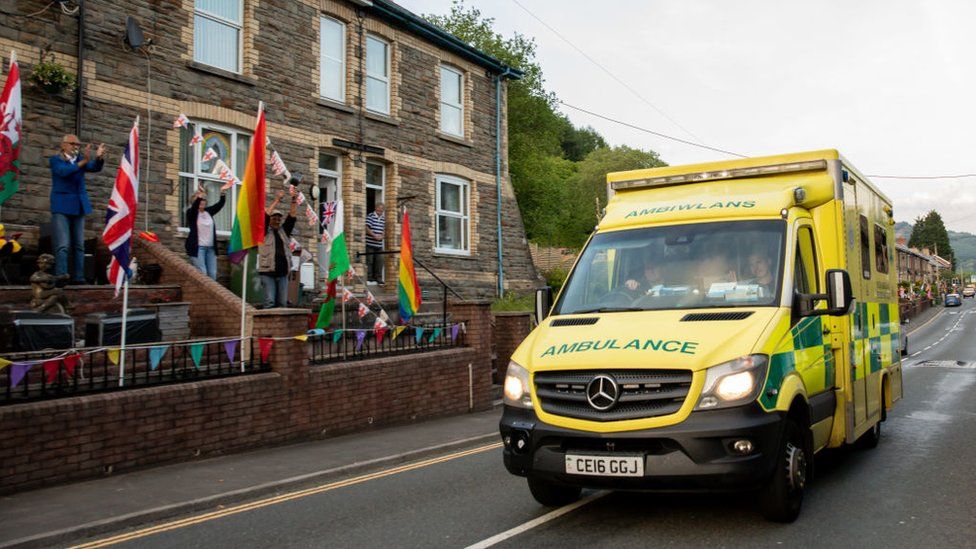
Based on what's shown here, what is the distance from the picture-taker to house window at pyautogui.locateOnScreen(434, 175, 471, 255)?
67.9 feet

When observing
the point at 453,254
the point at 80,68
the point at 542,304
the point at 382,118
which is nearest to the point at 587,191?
the point at 453,254

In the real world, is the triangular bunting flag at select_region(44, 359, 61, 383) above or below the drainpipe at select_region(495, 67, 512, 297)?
below

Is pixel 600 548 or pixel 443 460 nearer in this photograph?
pixel 600 548

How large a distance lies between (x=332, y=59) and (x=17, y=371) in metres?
12.0

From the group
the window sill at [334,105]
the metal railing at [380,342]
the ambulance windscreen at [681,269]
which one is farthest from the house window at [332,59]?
the ambulance windscreen at [681,269]

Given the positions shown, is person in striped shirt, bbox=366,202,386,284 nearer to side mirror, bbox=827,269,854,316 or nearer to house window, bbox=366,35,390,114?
house window, bbox=366,35,390,114

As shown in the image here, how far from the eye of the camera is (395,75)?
1950 centimetres

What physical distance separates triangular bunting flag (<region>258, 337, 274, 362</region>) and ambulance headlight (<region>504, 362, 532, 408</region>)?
5348mm

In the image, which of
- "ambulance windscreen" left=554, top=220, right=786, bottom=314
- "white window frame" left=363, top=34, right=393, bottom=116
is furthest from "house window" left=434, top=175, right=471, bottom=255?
"ambulance windscreen" left=554, top=220, right=786, bottom=314

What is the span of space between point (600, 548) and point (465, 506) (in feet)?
5.88

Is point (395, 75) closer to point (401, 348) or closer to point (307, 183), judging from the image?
point (307, 183)

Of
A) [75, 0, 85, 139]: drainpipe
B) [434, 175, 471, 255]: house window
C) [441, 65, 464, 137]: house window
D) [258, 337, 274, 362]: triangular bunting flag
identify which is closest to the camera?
[258, 337, 274, 362]: triangular bunting flag

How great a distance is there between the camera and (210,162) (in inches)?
587

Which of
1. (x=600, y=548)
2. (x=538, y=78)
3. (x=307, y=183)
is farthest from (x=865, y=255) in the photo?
(x=538, y=78)
